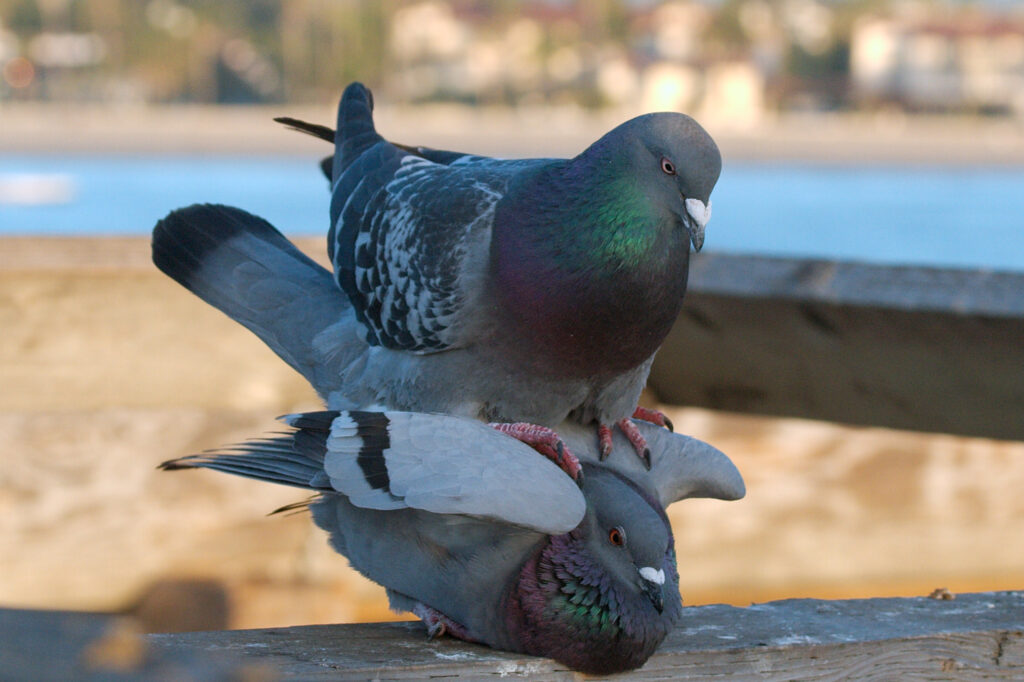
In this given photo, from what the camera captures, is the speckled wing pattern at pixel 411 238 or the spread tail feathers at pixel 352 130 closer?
the speckled wing pattern at pixel 411 238

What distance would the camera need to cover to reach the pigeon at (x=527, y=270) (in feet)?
4.85

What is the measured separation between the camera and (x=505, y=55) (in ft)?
209

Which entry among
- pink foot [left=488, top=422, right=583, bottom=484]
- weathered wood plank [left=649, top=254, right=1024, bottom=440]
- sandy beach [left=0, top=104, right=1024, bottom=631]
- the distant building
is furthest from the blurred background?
the distant building

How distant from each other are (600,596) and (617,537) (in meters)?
0.09

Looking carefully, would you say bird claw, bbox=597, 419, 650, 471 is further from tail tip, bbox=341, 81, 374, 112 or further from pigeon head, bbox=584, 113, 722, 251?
tail tip, bbox=341, 81, 374, 112

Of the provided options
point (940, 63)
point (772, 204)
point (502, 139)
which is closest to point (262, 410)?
point (772, 204)

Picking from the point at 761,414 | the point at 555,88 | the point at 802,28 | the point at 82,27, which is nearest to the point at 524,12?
the point at 555,88

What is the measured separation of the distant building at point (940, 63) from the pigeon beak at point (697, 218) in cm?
6250

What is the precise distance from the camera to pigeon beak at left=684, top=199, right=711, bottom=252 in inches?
57.6

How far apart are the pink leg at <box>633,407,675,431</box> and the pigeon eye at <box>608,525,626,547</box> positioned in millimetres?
429

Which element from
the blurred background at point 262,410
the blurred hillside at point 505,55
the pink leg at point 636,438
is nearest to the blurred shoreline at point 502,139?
the blurred background at point 262,410

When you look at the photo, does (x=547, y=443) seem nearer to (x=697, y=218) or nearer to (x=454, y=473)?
(x=454, y=473)

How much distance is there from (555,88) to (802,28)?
20.0 m

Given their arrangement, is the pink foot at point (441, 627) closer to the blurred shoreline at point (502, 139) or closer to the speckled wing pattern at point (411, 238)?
the speckled wing pattern at point (411, 238)
